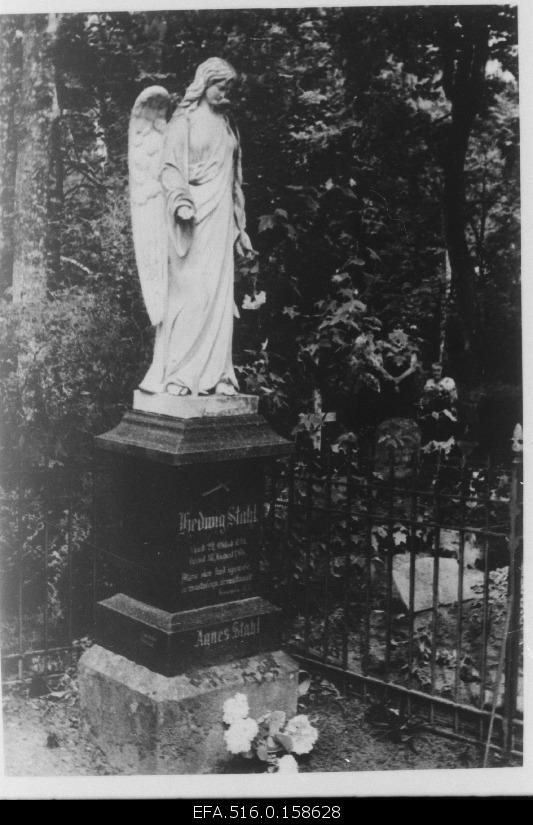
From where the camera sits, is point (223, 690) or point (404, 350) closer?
point (223, 690)

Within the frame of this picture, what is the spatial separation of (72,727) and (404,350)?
3902mm

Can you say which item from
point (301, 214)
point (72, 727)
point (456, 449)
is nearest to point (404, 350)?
point (456, 449)

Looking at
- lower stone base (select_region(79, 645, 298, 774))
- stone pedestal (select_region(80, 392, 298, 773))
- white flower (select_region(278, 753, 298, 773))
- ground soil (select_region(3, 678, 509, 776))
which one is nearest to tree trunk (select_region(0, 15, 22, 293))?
stone pedestal (select_region(80, 392, 298, 773))

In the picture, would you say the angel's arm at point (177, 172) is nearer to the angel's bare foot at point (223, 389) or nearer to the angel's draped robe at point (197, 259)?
the angel's draped robe at point (197, 259)

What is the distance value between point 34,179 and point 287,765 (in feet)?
16.1

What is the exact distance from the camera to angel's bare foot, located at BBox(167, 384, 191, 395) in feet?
15.3

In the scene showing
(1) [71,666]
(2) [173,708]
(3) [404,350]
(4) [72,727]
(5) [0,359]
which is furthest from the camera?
(3) [404,350]

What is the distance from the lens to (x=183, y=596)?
4535 millimetres

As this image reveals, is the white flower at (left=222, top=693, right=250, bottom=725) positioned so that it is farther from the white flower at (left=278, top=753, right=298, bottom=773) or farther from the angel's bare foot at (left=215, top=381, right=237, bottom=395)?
the angel's bare foot at (left=215, top=381, right=237, bottom=395)

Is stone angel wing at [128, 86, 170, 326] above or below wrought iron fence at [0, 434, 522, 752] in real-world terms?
above

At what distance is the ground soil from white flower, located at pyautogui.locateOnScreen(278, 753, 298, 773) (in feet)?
0.49

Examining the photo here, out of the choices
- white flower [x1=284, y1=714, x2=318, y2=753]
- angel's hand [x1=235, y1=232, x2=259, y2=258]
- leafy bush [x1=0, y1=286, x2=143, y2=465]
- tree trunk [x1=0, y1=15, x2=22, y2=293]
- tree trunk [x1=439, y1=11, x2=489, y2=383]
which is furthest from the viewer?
tree trunk [x1=439, y1=11, x2=489, y2=383]

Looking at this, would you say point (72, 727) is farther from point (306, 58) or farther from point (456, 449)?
point (306, 58)

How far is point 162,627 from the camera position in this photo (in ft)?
14.7
